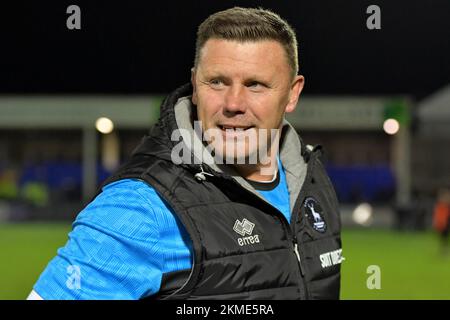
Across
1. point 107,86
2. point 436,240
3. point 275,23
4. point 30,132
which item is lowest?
point 436,240

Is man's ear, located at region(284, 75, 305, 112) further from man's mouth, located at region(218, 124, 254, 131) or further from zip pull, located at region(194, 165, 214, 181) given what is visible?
zip pull, located at region(194, 165, 214, 181)

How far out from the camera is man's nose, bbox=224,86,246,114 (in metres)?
2.15

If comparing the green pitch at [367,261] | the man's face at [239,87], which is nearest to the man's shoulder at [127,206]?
the man's face at [239,87]

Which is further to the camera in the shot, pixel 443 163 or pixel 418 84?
pixel 443 163

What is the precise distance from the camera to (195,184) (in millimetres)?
2094

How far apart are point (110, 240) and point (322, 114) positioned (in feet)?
60.7

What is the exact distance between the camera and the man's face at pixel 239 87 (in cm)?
216

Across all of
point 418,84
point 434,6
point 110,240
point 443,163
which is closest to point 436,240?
point 418,84

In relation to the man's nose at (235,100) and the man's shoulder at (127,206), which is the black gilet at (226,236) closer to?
the man's shoulder at (127,206)

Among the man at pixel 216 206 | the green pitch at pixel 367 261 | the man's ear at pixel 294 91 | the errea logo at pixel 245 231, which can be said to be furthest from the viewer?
the green pitch at pixel 367 261

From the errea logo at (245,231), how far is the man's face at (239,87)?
261 millimetres

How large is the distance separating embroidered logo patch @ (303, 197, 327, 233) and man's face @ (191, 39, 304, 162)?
0.40 metres

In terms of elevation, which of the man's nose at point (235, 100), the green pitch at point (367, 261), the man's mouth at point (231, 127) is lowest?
the green pitch at point (367, 261)

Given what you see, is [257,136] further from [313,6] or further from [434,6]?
[434,6]
